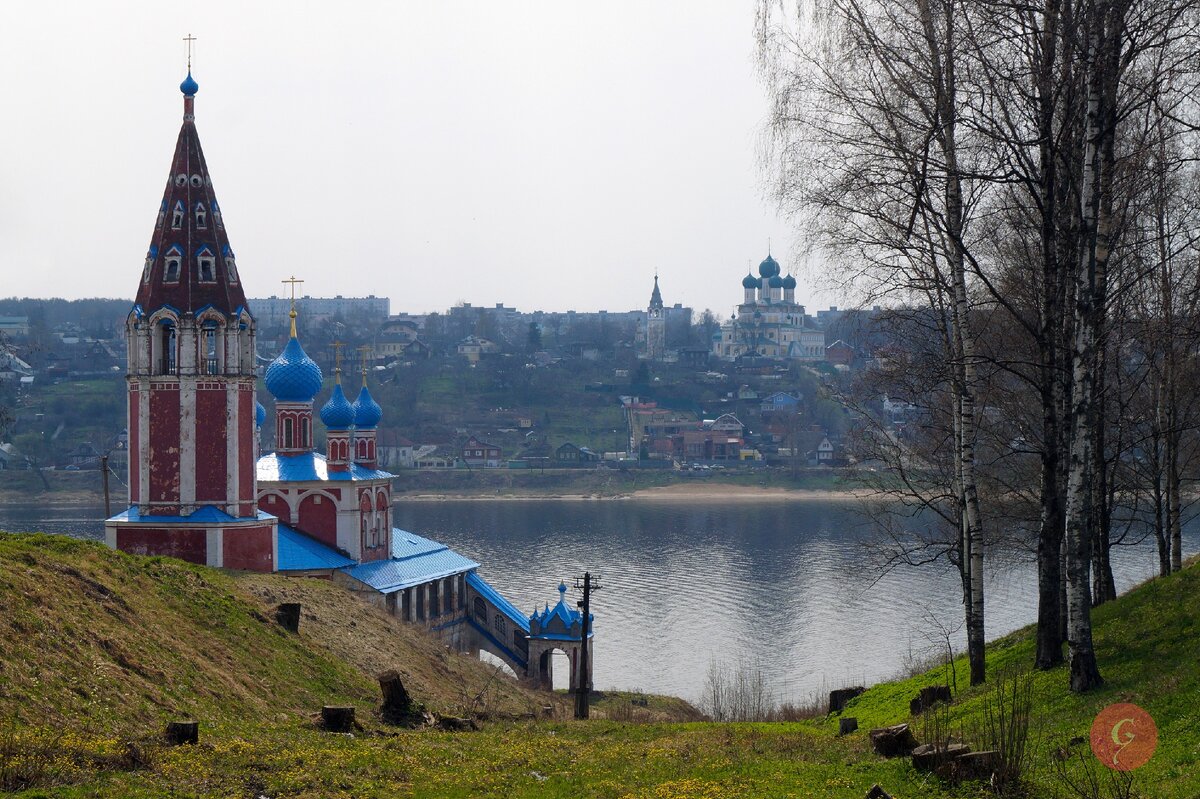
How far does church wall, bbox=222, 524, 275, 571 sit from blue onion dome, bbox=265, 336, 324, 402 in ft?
25.7

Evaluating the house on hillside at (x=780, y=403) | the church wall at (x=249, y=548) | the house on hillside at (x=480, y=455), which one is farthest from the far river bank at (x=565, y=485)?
the church wall at (x=249, y=548)

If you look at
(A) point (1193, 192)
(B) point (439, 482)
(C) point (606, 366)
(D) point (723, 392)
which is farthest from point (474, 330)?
(A) point (1193, 192)

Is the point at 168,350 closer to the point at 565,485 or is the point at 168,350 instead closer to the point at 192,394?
the point at 192,394

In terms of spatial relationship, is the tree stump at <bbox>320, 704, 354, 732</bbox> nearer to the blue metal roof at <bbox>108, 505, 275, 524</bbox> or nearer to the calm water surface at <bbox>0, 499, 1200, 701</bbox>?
the calm water surface at <bbox>0, 499, 1200, 701</bbox>

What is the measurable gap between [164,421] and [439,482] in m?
65.6

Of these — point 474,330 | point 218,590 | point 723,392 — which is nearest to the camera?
point 218,590

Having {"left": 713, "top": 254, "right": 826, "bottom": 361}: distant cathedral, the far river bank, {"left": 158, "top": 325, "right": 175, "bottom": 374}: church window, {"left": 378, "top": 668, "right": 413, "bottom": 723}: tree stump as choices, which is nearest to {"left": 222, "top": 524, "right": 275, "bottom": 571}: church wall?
{"left": 158, "top": 325, "right": 175, "bottom": 374}: church window

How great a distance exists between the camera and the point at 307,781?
26.9 feet

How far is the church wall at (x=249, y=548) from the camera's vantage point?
23266 mm

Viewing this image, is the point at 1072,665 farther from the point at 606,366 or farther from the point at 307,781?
the point at 606,366

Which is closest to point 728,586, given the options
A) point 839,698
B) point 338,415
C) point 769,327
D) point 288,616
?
point 338,415

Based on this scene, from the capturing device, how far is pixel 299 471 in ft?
102

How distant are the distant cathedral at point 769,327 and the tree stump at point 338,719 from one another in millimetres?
127250

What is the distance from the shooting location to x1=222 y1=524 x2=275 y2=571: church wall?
23266 millimetres
